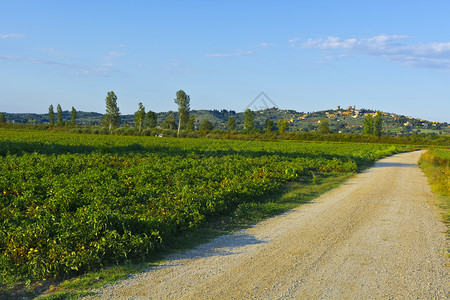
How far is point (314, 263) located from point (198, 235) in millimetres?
3219

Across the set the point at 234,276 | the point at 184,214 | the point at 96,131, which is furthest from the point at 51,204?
the point at 96,131

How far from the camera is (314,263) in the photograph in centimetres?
738

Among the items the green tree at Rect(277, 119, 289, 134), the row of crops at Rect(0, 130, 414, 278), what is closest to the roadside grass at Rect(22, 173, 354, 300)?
the row of crops at Rect(0, 130, 414, 278)

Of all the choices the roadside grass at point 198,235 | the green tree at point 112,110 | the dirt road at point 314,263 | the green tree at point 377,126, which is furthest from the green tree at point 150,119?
the dirt road at point 314,263

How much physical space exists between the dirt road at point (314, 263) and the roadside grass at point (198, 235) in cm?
32

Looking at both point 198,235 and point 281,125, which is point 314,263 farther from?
point 281,125

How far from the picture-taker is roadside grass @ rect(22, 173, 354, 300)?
239 inches

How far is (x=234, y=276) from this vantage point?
21.8 ft

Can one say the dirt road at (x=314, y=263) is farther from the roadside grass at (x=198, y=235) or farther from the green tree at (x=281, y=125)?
the green tree at (x=281, y=125)

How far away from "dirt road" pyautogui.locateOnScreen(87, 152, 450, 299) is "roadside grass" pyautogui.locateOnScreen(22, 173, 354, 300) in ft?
1.06

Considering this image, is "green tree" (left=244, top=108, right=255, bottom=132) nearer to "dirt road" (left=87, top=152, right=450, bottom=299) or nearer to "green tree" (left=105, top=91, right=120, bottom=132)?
"green tree" (left=105, top=91, right=120, bottom=132)

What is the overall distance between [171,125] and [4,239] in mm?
135642

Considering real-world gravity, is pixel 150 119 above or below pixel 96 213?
above

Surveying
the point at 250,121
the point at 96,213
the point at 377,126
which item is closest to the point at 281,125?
the point at 250,121
